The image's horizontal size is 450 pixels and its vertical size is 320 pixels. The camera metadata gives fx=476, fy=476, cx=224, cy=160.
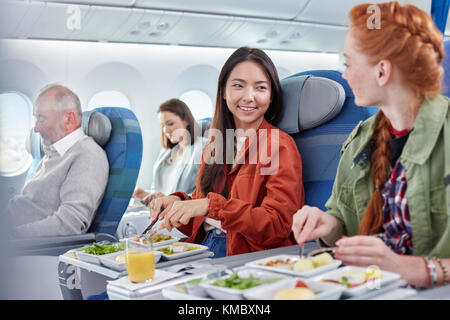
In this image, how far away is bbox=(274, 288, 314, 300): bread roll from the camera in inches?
29.0

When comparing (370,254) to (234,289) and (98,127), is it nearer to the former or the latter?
(234,289)

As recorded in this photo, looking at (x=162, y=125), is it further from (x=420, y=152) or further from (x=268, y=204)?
(x=420, y=152)

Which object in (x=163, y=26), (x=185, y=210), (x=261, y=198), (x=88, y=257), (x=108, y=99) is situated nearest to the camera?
(x=88, y=257)

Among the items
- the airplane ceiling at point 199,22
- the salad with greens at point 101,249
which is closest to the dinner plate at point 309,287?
the salad with greens at point 101,249

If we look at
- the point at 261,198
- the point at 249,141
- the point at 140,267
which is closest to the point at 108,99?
the point at 249,141

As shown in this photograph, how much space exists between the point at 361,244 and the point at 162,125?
3.46 meters

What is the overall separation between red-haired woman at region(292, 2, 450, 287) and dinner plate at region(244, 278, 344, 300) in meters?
0.17

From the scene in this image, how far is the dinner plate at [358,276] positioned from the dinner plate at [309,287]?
0.08ft

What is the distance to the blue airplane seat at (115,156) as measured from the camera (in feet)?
7.96

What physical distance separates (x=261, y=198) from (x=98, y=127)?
1207 mm

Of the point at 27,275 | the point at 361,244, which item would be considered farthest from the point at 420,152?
the point at 27,275

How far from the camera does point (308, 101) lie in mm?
1732

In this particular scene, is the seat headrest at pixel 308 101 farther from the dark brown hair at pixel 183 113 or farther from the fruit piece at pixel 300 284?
the dark brown hair at pixel 183 113
